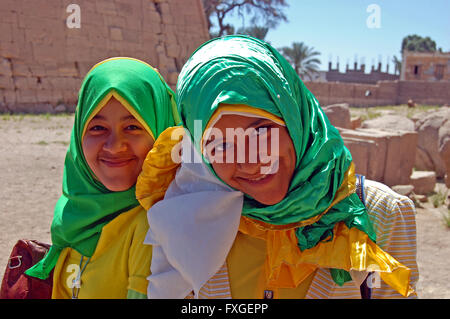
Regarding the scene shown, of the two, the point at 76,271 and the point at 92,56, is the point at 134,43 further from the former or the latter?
the point at 76,271

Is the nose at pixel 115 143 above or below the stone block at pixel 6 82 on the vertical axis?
below

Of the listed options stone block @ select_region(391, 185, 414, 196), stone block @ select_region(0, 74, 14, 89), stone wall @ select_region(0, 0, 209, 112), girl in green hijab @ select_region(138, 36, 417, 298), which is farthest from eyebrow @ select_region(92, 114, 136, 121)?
stone block @ select_region(0, 74, 14, 89)

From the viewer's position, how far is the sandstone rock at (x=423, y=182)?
6.08 m

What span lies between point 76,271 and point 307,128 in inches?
40.5

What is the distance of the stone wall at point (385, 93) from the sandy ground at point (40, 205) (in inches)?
548

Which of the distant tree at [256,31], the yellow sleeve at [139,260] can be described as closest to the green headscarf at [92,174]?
the yellow sleeve at [139,260]

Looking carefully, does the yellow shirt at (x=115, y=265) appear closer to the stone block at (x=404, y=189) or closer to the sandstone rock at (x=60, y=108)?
the stone block at (x=404, y=189)

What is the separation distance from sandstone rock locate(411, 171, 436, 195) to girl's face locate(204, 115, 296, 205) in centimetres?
548

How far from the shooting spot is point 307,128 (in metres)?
1.30

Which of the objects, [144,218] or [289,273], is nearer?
[289,273]

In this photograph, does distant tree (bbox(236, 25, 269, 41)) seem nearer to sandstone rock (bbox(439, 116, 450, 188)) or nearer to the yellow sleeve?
sandstone rock (bbox(439, 116, 450, 188))

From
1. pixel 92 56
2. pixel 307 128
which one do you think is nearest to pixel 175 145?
pixel 307 128
